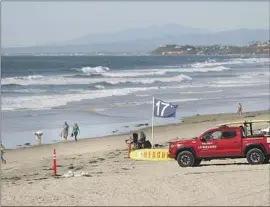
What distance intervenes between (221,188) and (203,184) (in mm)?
751

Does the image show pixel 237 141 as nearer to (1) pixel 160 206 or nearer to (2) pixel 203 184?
(2) pixel 203 184

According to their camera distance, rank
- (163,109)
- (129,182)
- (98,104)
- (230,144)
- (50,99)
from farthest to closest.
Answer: (50,99) < (98,104) < (163,109) < (230,144) < (129,182)

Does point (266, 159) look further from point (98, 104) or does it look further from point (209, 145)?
point (98, 104)

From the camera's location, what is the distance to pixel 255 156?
1888 centimetres

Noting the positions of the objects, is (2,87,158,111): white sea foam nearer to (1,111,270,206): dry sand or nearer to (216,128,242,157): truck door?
(1,111,270,206): dry sand

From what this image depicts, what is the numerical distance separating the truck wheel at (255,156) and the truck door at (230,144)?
35 cm

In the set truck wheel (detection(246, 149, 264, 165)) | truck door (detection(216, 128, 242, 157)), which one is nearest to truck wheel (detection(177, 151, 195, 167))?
truck door (detection(216, 128, 242, 157))

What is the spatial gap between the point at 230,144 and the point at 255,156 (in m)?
0.89

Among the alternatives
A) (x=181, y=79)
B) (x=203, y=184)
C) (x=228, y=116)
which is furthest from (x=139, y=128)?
(x=181, y=79)

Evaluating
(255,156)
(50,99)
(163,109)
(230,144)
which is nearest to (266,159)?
(255,156)

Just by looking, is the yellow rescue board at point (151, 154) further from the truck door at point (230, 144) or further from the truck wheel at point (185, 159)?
the truck door at point (230, 144)

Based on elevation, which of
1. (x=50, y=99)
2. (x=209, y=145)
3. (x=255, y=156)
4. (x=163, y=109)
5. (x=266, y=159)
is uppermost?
(x=50, y=99)

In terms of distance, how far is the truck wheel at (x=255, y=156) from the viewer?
61.6ft

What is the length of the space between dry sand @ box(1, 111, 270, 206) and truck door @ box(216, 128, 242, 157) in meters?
0.40
